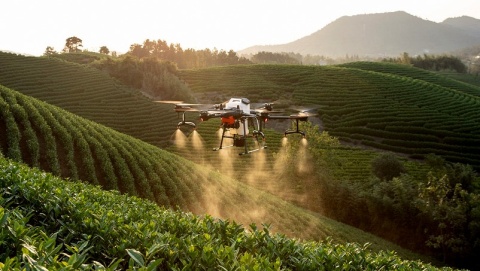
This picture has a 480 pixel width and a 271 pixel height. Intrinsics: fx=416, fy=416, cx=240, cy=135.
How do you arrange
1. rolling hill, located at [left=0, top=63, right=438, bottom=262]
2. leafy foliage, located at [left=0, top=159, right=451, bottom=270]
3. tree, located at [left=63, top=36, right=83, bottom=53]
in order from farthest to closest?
1. tree, located at [left=63, top=36, right=83, bottom=53]
2. rolling hill, located at [left=0, top=63, right=438, bottom=262]
3. leafy foliage, located at [left=0, top=159, right=451, bottom=270]

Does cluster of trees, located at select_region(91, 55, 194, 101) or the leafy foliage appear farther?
cluster of trees, located at select_region(91, 55, 194, 101)

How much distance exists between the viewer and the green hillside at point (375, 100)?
6009cm

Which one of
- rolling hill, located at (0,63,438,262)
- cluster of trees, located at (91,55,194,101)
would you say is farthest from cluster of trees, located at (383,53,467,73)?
rolling hill, located at (0,63,438,262)

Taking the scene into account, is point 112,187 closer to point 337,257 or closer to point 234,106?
point 234,106

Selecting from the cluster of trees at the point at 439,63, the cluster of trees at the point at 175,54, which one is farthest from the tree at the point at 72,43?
the cluster of trees at the point at 439,63

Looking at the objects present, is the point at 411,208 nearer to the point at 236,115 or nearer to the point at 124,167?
the point at 124,167

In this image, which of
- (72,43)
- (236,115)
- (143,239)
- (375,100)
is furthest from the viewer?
(72,43)

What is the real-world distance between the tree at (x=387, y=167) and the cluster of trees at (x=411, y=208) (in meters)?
3.81

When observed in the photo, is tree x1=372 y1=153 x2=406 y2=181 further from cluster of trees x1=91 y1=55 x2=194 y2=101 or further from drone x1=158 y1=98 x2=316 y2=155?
cluster of trees x1=91 y1=55 x2=194 y2=101

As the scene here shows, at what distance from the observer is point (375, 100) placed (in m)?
78.4

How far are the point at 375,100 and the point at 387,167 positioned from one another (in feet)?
121

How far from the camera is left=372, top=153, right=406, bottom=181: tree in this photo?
44.1m

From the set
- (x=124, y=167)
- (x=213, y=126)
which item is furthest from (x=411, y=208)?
(x=213, y=126)

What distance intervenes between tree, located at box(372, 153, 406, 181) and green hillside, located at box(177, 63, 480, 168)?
12568mm
